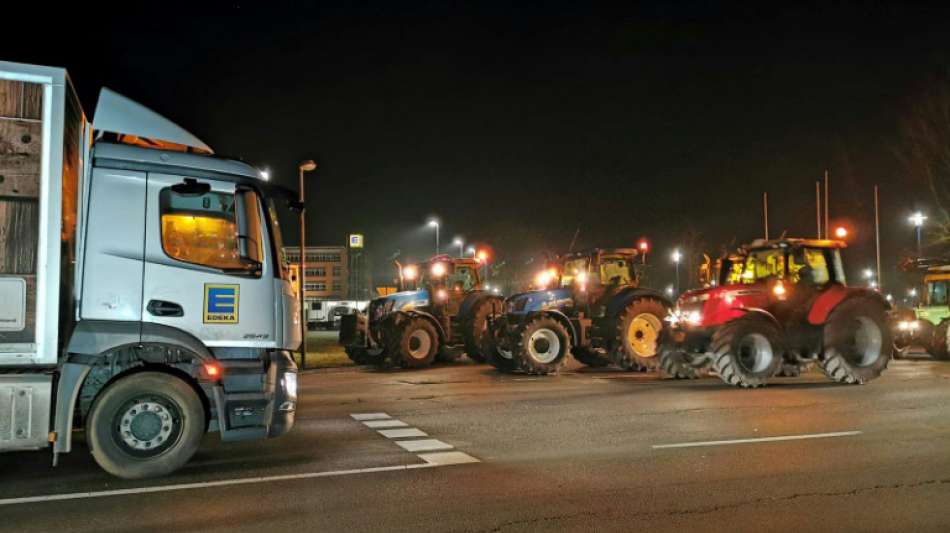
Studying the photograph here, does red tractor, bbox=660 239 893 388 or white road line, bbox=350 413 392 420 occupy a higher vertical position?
red tractor, bbox=660 239 893 388

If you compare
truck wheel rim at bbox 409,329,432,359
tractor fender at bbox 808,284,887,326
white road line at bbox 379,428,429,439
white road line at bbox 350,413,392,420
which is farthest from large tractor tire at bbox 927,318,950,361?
white road line at bbox 379,428,429,439

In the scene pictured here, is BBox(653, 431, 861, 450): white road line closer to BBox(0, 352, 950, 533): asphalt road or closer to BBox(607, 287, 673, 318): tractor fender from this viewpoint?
BBox(0, 352, 950, 533): asphalt road

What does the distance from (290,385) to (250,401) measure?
0.51 meters

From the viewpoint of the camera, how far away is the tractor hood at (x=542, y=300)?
19.8m

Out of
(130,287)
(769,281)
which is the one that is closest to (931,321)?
(769,281)

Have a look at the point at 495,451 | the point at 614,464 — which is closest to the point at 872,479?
the point at 614,464

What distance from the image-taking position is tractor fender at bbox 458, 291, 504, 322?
22.0 m

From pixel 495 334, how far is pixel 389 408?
7.46m

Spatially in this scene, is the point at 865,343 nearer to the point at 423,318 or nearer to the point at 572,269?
the point at 572,269

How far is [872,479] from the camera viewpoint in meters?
7.64

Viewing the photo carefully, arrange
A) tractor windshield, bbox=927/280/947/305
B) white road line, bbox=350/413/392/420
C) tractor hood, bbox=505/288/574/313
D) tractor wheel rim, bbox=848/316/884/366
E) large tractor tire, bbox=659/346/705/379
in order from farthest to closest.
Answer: tractor windshield, bbox=927/280/947/305
tractor hood, bbox=505/288/574/313
large tractor tire, bbox=659/346/705/379
tractor wheel rim, bbox=848/316/884/366
white road line, bbox=350/413/392/420

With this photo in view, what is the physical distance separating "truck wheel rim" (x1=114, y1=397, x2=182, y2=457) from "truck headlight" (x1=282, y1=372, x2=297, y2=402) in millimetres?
1096

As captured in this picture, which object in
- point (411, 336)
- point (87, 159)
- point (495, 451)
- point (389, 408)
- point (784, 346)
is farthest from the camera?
point (411, 336)

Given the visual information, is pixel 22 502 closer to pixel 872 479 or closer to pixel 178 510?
pixel 178 510
